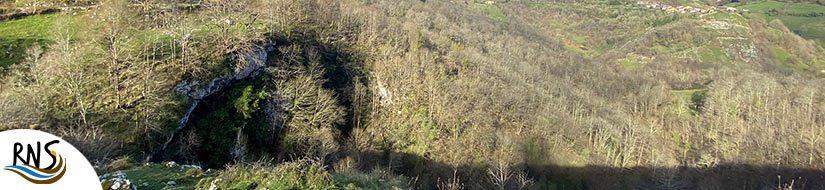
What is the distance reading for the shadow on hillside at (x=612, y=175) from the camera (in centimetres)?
4675

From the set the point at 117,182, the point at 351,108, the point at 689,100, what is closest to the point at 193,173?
the point at 117,182

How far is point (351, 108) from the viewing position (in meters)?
51.8

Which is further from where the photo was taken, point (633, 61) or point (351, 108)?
point (633, 61)

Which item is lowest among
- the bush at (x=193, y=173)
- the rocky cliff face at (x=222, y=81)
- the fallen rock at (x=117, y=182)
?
the rocky cliff face at (x=222, y=81)

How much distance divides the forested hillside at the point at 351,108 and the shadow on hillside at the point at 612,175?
0.28m

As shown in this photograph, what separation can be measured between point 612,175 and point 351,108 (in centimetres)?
4102

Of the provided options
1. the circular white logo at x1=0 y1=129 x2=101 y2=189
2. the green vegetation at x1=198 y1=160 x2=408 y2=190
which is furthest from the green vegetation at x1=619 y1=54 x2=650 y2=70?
the circular white logo at x1=0 y1=129 x2=101 y2=189

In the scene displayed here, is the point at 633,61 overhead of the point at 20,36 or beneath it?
beneath

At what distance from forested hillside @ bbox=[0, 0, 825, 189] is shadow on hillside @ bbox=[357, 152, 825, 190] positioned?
0.92ft

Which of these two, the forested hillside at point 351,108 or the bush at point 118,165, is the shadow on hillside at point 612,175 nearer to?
the forested hillside at point 351,108

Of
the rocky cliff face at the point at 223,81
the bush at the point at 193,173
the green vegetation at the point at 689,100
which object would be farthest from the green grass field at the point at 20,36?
the green vegetation at the point at 689,100

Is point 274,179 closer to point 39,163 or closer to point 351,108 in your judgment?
point 39,163

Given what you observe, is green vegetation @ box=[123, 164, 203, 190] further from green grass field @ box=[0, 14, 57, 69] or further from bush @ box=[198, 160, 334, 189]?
green grass field @ box=[0, 14, 57, 69]

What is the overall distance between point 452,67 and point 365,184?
56.3 m
